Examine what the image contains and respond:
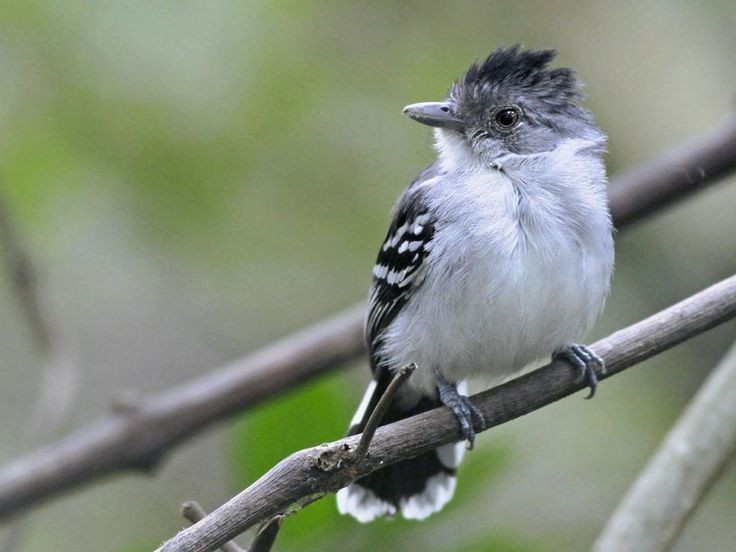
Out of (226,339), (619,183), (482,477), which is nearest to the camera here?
(482,477)

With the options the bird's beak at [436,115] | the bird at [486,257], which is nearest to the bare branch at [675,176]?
the bird at [486,257]

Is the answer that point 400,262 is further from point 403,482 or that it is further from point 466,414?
point 403,482

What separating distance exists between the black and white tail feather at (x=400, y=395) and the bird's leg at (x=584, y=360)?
559 mm

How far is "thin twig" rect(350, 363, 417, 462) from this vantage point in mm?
2814

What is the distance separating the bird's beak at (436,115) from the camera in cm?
458

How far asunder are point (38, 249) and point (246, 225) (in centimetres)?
122

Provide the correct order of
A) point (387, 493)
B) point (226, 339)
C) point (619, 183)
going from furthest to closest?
1. point (226, 339)
2. point (619, 183)
3. point (387, 493)

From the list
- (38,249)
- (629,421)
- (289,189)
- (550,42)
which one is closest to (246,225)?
(289,189)

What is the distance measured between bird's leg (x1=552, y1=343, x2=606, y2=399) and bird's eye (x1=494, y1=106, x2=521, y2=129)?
41.4 inches

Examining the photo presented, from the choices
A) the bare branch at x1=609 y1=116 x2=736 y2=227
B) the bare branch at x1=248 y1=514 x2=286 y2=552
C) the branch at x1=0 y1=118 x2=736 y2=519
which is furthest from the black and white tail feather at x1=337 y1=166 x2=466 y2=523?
the bare branch at x1=248 y1=514 x2=286 y2=552

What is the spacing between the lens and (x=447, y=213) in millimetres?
4277

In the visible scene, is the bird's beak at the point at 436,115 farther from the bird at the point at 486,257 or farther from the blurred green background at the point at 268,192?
the blurred green background at the point at 268,192

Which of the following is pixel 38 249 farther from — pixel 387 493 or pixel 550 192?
pixel 550 192

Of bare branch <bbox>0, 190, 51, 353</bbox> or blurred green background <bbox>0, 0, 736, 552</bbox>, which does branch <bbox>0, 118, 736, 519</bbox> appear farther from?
A: bare branch <bbox>0, 190, 51, 353</bbox>
